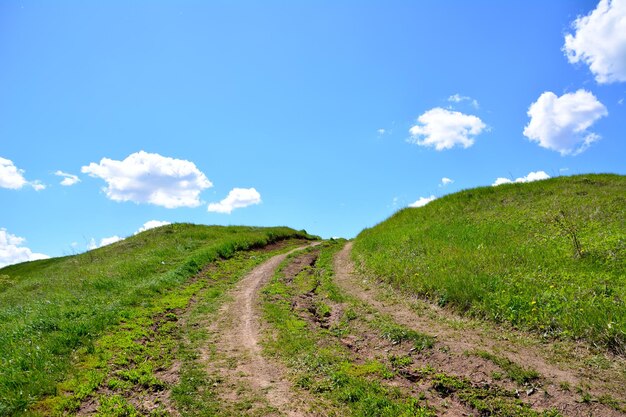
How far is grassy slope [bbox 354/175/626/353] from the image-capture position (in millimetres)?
9586

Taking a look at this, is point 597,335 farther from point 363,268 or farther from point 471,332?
point 363,268

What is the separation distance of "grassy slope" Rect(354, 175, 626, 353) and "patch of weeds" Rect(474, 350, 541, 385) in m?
2.12

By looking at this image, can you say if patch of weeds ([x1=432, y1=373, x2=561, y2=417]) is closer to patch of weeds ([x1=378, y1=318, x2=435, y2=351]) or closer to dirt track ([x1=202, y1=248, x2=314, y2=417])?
patch of weeds ([x1=378, y1=318, x2=435, y2=351])

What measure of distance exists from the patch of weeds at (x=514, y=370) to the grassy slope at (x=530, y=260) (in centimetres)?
212

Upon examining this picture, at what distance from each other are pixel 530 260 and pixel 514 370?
710 centimetres

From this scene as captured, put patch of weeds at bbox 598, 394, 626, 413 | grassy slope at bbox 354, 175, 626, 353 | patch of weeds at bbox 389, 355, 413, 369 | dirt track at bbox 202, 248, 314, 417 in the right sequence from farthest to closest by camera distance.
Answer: grassy slope at bbox 354, 175, 626, 353
patch of weeds at bbox 389, 355, 413, 369
dirt track at bbox 202, 248, 314, 417
patch of weeds at bbox 598, 394, 626, 413

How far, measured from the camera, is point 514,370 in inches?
299

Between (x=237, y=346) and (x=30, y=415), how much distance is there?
457 cm

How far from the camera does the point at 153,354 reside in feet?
31.6

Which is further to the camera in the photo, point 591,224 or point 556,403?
point 591,224

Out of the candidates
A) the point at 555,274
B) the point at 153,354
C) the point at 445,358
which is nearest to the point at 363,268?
the point at 555,274

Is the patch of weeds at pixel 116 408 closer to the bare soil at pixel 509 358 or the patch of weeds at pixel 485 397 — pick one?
the bare soil at pixel 509 358

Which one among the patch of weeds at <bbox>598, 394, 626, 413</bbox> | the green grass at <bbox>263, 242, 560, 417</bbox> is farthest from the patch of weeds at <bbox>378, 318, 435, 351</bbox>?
the patch of weeds at <bbox>598, 394, 626, 413</bbox>

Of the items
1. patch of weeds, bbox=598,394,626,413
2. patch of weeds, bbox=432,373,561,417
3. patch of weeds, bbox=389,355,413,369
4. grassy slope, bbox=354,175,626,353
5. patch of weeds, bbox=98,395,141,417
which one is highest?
grassy slope, bbox=354,175,626,353
